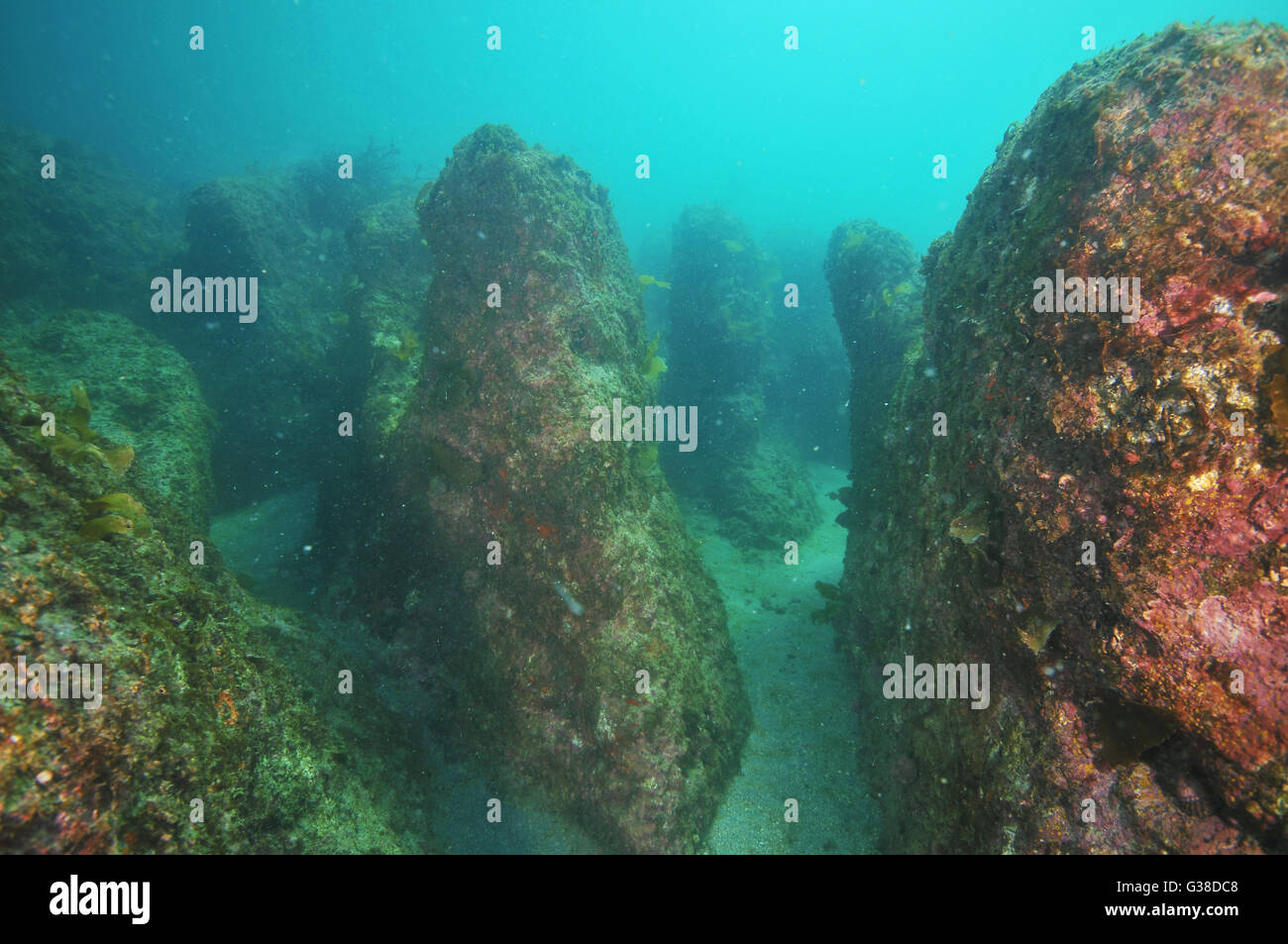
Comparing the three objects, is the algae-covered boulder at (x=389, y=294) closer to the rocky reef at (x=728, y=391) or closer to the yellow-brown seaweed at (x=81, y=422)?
the yellow-brown seaweed at (x=81, y=422)

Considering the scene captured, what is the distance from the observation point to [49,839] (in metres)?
2.11

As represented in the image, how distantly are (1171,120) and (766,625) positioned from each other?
6.48 metres

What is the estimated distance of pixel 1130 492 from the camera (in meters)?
2.86

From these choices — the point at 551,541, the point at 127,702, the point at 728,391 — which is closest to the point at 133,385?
the point at 551,541

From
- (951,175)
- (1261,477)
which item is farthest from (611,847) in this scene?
(951,175)

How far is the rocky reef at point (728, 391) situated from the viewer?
1116 cm

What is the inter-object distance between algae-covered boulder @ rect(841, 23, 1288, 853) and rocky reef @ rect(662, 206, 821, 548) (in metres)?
6.69

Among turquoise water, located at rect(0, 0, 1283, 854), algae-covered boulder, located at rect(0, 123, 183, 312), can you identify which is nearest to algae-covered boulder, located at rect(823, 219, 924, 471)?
turquoise water, located at rect(0, 0, 1283, 854)

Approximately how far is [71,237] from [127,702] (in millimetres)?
16622

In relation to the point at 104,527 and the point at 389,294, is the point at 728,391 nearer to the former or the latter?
the point at 389,294

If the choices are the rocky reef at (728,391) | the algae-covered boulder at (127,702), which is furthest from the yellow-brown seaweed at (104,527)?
the rocky reef at (728,391)

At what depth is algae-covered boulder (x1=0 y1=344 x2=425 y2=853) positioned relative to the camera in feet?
7.20

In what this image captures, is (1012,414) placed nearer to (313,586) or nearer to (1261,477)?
(1261,477)

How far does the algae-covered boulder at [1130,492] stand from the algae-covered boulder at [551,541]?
2225mm
